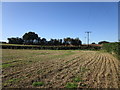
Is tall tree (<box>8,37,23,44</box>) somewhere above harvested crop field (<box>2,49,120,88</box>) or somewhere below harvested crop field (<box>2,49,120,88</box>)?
above

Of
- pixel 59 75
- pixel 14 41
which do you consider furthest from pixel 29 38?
pixel 59 75

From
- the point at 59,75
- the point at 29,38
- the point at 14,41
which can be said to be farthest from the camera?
the point at 29,38

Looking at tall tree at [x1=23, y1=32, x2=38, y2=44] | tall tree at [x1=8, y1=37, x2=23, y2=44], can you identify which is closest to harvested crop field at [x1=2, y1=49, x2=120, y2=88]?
tall tree at [x1=23, y1=32, x2=38, y2=44]

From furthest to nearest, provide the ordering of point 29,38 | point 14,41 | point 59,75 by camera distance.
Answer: point 29,38
point 14,41
point 59,75

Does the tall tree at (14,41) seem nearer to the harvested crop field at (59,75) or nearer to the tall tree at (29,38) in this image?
the tall tree at (29,38)

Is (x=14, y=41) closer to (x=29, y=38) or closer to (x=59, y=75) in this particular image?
(x=29, y=38)

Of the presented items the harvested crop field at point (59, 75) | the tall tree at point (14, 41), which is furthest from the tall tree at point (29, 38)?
the harvested crop field at point (59, 75)

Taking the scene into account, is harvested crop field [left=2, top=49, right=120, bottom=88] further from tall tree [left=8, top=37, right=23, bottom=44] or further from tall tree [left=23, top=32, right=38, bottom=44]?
tall tree [left=8, top=37, right=23, bottom=44]

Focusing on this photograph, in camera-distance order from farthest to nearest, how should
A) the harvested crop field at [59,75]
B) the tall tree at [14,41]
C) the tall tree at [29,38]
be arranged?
the tall tree at [29,38] → the tall tree at [14,41] → the harvested crop field at [59,75]

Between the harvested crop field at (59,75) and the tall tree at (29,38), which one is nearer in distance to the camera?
the harvested crop field at (59,75)

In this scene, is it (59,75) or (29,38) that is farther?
(29,38)

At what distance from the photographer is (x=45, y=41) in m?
53.3

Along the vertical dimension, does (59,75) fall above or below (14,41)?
below

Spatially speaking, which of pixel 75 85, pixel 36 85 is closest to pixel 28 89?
pixel 36 85
